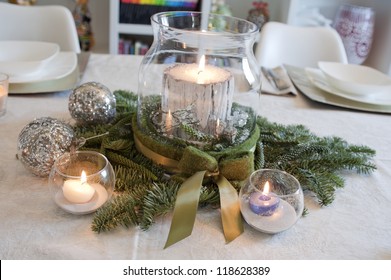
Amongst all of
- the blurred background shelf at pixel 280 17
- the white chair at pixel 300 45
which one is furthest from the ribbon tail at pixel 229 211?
the blurred background shelf at pixel 280 17

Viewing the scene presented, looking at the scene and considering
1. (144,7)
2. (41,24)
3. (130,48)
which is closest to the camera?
(41,24)

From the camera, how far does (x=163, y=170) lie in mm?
603

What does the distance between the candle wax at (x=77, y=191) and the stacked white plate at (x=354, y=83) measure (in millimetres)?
683

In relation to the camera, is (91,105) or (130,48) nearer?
(91,105)

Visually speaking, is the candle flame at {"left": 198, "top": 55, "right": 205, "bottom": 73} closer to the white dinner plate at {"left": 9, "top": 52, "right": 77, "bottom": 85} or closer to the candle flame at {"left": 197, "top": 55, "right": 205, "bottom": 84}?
the candle flame at {"left": 197, "top": 55, "right": 205, "bottom": 84}

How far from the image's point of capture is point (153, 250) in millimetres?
484

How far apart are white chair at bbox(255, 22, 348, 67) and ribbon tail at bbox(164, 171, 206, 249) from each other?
3.15ft

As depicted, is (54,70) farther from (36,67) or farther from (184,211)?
(184,211)

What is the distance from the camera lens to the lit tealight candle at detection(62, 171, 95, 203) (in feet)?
1.69

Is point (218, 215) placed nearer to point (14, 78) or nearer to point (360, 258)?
point (360, 258)

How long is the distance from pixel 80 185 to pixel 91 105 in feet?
0.76

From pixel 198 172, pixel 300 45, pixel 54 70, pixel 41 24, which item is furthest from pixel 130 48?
pixel 198 172

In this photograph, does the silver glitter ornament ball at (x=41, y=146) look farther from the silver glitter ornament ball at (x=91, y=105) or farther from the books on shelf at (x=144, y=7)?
the books on shelf at (x=144, y=7)

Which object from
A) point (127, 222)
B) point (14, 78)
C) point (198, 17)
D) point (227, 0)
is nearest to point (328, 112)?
point (198, 17)
